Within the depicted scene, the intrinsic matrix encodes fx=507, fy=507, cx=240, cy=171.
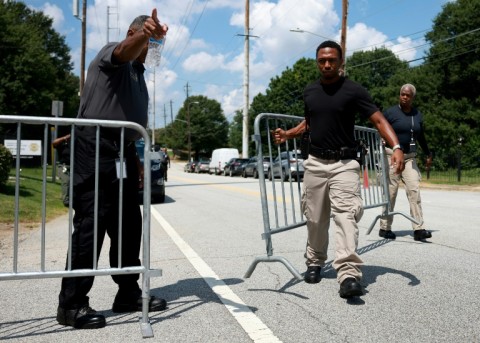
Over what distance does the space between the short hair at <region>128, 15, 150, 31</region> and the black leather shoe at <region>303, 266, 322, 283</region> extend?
256 cm

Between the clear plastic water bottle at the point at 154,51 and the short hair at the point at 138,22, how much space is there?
0.18 m

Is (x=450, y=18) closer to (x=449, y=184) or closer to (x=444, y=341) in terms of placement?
(x=449, y=184)

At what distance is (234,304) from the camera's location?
12.8 ft

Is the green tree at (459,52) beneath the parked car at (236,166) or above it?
above

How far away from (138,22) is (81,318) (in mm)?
2056

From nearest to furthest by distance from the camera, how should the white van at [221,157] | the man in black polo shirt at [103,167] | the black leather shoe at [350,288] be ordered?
1. the man in black polo shirt at [103,167]
2. the black leather shoe at [350,288]
3. the white van at [221,157]

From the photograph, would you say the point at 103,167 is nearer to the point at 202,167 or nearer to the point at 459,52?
the point at 459,52

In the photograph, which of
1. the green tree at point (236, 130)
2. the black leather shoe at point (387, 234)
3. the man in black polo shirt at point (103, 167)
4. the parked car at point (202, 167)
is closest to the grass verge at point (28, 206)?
the black leather shoe at point (387, 234)

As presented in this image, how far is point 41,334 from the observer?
10.9ft

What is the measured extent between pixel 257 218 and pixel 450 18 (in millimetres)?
37442

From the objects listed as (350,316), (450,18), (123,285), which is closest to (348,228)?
(350,316)

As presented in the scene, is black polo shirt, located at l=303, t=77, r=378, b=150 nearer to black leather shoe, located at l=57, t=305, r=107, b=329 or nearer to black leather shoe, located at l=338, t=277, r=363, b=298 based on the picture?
black leather shoe, located at l=338, t=277, r=363, b=298

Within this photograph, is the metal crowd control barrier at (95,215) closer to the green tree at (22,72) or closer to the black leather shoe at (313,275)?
the black leather shoe at (313,275)

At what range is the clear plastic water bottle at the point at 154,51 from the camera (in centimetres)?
333
